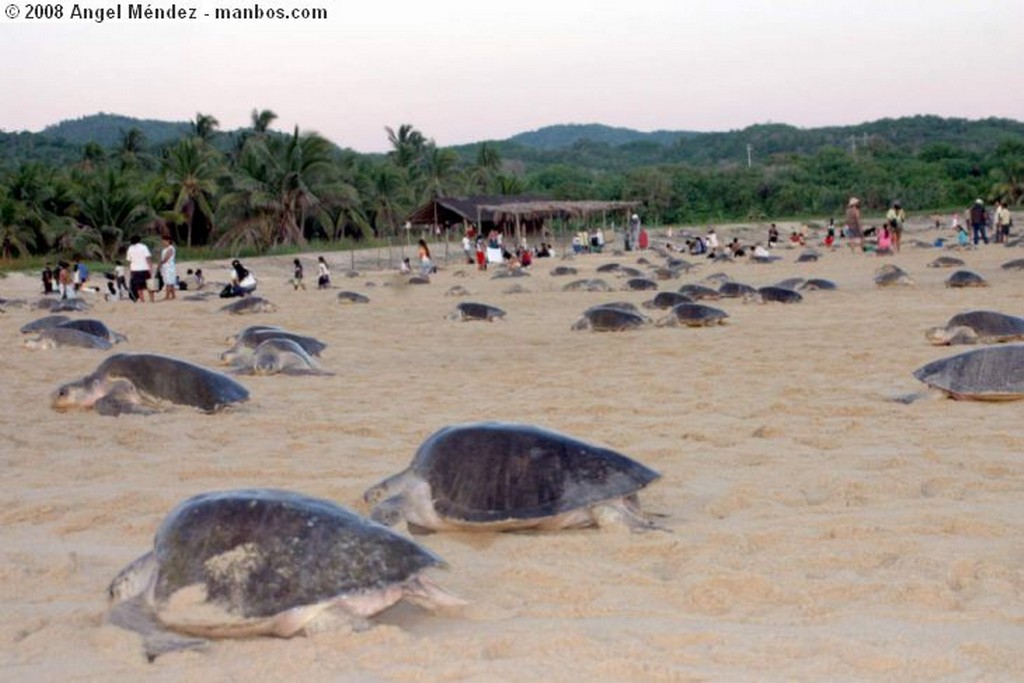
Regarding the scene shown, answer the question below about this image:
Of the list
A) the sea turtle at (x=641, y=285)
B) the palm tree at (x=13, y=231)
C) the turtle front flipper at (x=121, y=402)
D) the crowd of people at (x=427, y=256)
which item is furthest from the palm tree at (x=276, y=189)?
the turtle front flipper at (x=121, y=402)

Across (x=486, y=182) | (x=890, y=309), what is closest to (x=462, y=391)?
(x=890, y=309)

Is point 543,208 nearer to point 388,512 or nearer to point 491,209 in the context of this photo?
point 491,209

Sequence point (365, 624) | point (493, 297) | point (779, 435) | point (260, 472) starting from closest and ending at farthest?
1. point (365, 624)
2. point (260, 472)
3. point (779, 435)
4. point (493, 297)

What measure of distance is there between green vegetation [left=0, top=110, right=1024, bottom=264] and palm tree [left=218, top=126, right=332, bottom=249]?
57 mm

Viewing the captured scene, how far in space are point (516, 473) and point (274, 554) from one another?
1.31 meters

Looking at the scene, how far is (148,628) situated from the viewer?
343cm

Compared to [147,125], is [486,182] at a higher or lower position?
lower

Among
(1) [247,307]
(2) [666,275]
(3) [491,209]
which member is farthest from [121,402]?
(3) [491,209]

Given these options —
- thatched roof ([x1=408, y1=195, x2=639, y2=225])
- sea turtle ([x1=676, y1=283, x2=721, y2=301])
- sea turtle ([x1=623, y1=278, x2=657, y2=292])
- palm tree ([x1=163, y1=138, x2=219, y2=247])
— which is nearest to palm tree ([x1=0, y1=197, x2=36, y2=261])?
palm tree ([x1=163, y1=138, x2=219, y2=247])

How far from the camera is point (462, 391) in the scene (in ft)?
29.9

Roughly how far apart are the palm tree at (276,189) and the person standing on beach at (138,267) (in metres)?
26.0

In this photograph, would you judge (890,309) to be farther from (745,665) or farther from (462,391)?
(745,665)

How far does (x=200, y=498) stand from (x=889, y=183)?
79.0 metres

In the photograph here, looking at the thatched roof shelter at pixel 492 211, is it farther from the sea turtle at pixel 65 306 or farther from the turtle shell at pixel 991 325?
the turtle shell at pixel 991 325
